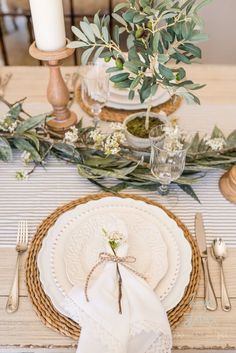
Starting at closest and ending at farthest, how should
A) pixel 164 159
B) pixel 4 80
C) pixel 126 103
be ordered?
pixel 164 159
pixel 126 103
pixel 4 80

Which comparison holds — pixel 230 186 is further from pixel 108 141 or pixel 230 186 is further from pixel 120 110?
pixel 120 110

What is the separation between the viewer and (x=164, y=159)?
738mm

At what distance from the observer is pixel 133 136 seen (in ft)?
2.68

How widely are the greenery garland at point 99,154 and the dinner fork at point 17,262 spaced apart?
0.16 metres

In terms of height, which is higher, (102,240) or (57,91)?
(57,91)

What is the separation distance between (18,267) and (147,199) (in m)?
0.31

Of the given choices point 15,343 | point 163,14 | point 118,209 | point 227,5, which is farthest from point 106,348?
point 227,5

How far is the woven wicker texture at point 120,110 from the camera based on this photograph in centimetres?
97

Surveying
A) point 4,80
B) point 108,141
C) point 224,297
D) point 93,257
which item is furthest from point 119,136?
point 4,80

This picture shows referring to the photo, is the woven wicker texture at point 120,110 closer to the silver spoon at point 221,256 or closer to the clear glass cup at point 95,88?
the clear glass cup at point 95,88

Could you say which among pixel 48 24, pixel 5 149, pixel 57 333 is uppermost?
pixel 48 24

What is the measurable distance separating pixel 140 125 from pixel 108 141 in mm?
111

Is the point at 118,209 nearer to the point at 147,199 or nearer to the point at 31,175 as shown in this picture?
the point at 147,199

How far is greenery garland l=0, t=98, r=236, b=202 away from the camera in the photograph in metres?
0.79
